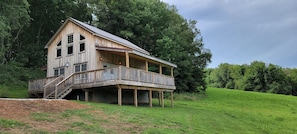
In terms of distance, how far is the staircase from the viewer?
19.6 m

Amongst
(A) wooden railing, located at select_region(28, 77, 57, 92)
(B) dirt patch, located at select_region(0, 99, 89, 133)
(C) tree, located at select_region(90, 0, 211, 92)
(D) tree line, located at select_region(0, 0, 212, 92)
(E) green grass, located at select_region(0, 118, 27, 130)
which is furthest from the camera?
(C) tree, located at select_region(90, 0, 211, 92)

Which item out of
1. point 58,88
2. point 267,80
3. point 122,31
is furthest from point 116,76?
point 267,80

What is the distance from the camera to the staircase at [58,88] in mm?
19562

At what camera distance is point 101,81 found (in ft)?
60.1

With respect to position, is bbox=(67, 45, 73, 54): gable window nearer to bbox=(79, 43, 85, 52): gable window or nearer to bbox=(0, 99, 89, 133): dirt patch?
bbox=(79, 43, 85, 52): gable window

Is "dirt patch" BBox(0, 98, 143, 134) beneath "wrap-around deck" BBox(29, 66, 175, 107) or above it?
beneath

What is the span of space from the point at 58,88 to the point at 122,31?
17.2 metres

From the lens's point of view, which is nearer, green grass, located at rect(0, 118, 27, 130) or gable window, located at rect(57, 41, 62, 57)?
green grass, located at rect(0, 118, 27, 130)

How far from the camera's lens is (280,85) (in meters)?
64.8

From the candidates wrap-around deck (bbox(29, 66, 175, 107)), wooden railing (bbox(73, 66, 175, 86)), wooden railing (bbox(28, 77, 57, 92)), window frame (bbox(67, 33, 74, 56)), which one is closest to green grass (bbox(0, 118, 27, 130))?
wrap-around deck (bbox(29, 66, 175, 107))

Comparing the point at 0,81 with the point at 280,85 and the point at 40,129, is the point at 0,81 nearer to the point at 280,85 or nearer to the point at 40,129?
the point at 40,129

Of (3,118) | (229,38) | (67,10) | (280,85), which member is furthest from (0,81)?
(280,85)

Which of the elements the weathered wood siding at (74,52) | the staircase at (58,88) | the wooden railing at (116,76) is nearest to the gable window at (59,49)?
the weathered wood siding at (74,52)

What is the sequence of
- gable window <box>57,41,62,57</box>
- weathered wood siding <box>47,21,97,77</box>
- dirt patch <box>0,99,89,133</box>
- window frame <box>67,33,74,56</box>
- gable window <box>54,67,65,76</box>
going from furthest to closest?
1. gable window <box>57,41,62,57</box>
2. gable window <box>54,67,65,76</box>
3. window frame <box>67,33,74,56</box>
4. weathered wood siding <box>47,21,97,77</box>
5. dirt patch <box>0,99,89,133</box>
